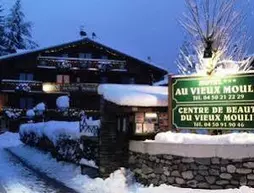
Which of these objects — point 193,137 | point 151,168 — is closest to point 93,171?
point 151,168

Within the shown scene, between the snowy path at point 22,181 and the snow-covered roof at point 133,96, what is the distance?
8.57 feet

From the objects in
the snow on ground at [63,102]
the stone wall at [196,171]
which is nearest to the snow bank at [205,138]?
the stone wall at [196,171]

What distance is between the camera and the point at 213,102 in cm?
1198

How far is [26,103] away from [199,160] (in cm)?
3606

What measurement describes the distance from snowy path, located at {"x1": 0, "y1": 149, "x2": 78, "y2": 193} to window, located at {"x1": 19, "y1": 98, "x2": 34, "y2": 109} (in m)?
27.1

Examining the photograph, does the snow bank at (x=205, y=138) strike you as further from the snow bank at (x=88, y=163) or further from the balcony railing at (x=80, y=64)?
the balcony railing at (x=80, y=64)

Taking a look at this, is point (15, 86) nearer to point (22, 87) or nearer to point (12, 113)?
point (22, 87)

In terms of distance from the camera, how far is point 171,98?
1266cm

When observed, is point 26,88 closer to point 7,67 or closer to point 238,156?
point 7,67

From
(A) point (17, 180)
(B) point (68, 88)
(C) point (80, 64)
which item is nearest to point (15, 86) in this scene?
(B) point (68, 88)

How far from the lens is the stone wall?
1042cm

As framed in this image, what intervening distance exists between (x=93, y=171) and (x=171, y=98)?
10.8 ft

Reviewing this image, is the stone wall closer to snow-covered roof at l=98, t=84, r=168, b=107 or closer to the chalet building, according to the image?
snow-covered roof at l=98, t=84, r=168, b=107

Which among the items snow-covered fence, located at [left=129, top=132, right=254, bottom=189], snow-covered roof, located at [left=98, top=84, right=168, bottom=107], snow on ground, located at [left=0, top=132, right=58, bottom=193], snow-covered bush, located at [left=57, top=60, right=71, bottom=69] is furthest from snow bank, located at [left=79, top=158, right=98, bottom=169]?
snow-covered bush, located at [left=57, top=60, right=71, bottom=69]
